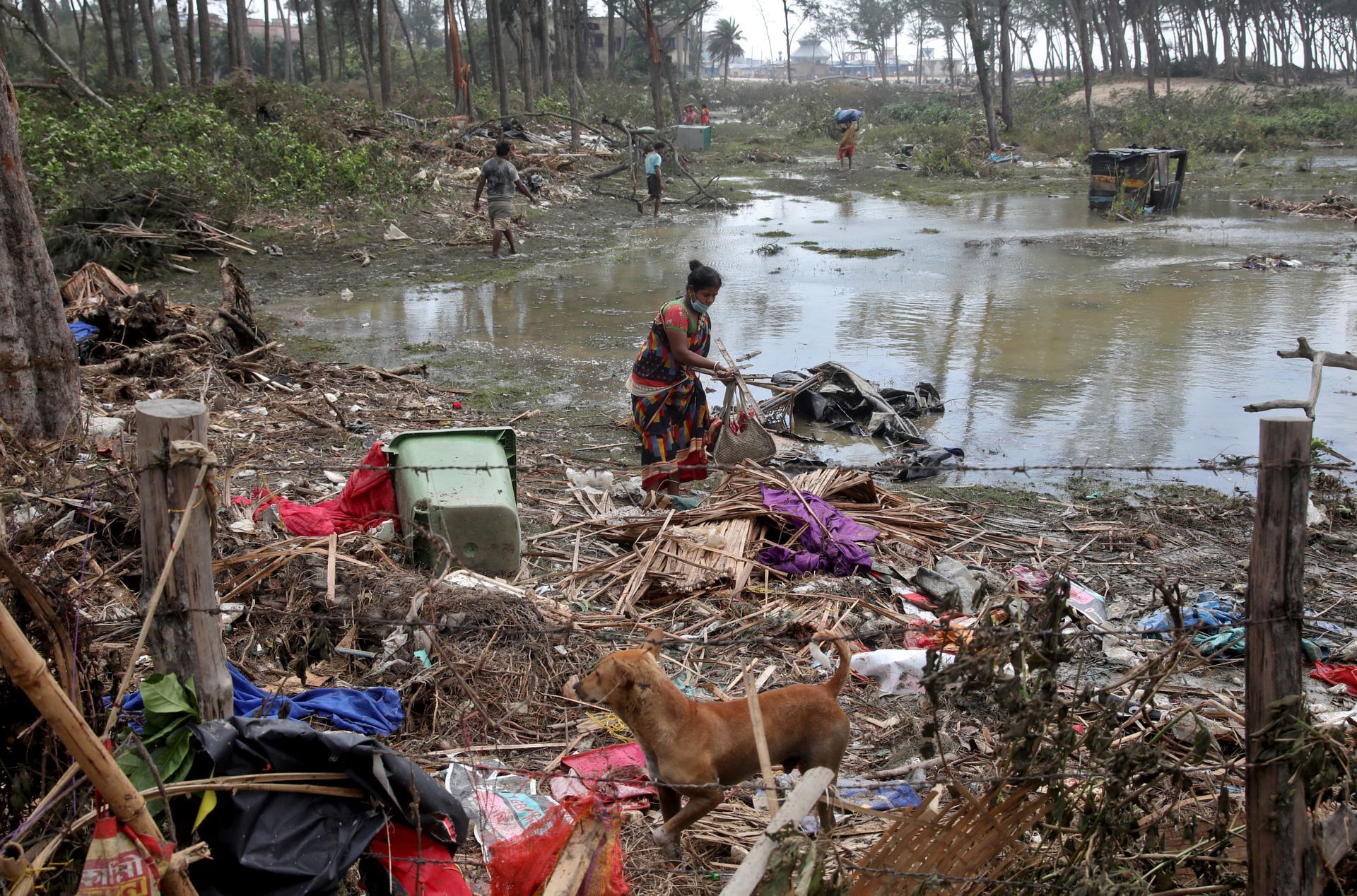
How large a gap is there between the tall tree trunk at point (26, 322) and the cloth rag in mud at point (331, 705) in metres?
3.17

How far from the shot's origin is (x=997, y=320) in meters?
12.0

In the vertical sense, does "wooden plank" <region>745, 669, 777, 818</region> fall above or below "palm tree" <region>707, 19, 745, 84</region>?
below

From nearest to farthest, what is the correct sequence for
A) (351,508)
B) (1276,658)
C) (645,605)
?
(1276,658)
(645,605)
(351,508)

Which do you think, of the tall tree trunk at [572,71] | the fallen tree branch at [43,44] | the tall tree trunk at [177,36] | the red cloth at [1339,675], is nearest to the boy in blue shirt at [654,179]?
the tall tree trunk at [572,71]

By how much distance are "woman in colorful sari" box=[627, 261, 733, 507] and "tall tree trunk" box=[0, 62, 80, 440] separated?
3.39 meters

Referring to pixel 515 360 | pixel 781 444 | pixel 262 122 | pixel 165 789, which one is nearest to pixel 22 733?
pixel 165 789

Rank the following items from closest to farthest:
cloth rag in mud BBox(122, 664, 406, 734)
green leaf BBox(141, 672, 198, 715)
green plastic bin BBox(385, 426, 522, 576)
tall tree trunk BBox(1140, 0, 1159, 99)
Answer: green leaf BBox(141, 672, 198, 715) → cloth rag in mud BBox(122, 664, 406, 734) → green plastic bin BBox(385, 426, 522, 576) → tall tree trunk BBox(1140, 0, 1159, 99)

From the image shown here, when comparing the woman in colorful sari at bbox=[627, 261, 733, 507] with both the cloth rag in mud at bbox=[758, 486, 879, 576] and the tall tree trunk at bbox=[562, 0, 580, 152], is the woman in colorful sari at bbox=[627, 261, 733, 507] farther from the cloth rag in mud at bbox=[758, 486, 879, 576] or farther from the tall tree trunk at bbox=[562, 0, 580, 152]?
the tall tree trunk at bbox=[562, 0, 580, 152]

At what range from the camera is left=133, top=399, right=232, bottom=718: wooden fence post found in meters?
2.49

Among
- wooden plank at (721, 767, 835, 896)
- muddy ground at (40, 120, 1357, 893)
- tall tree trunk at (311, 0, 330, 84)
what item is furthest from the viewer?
tall tree trunk at (311, 0, 330, 84)

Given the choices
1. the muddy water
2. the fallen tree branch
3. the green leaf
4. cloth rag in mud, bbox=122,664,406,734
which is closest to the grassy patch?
the muddy water

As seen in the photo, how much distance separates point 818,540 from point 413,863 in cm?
316

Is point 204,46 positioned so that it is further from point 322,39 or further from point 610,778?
point 610,778

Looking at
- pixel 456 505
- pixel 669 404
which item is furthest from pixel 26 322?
pixel 669 404
